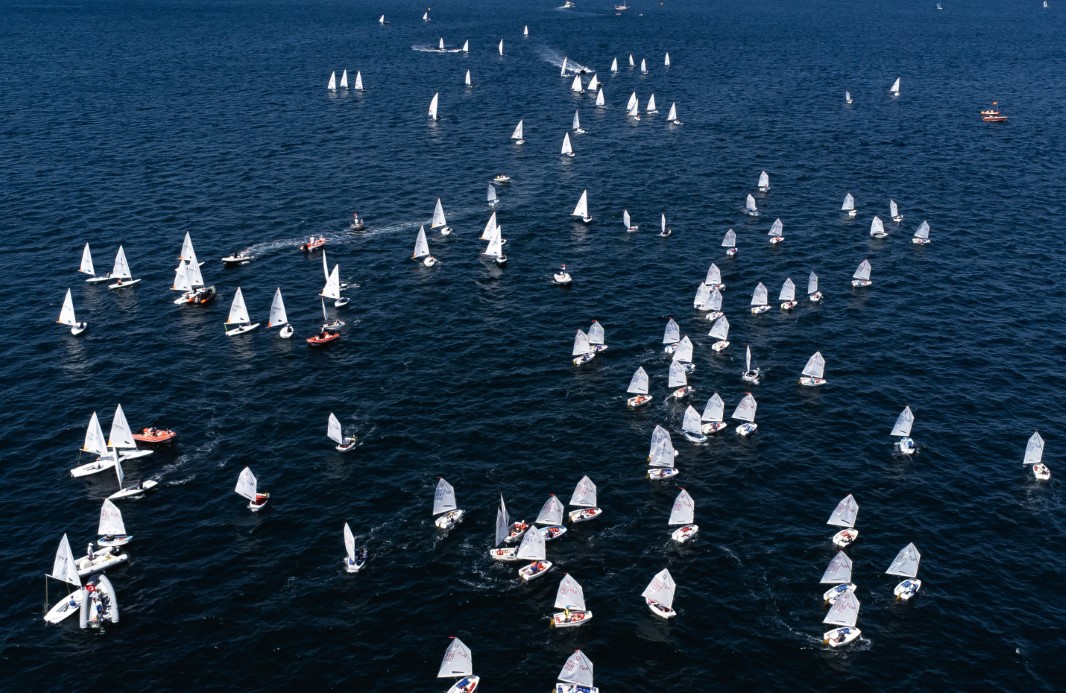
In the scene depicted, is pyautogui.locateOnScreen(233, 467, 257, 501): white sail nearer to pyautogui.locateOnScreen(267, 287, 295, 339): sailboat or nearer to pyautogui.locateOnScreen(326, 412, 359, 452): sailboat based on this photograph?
pyautogui.locateOnScreen(326, 412, 359, 452): sailboat

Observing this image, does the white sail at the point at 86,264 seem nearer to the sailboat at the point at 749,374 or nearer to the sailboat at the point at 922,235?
the sailboat at the point at 749,374

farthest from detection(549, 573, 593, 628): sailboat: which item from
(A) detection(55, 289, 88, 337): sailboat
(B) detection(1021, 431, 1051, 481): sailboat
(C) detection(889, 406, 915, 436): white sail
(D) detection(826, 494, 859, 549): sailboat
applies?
(A) detection(55, 289, 88, 337): sailboat

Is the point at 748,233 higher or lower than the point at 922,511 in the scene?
higher

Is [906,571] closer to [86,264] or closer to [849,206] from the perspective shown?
[849,206]

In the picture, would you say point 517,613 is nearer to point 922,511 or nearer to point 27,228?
point 922,511

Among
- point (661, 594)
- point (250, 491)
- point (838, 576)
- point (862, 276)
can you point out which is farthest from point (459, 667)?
point (862, 276)

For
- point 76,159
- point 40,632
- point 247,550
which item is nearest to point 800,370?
point 247,550
